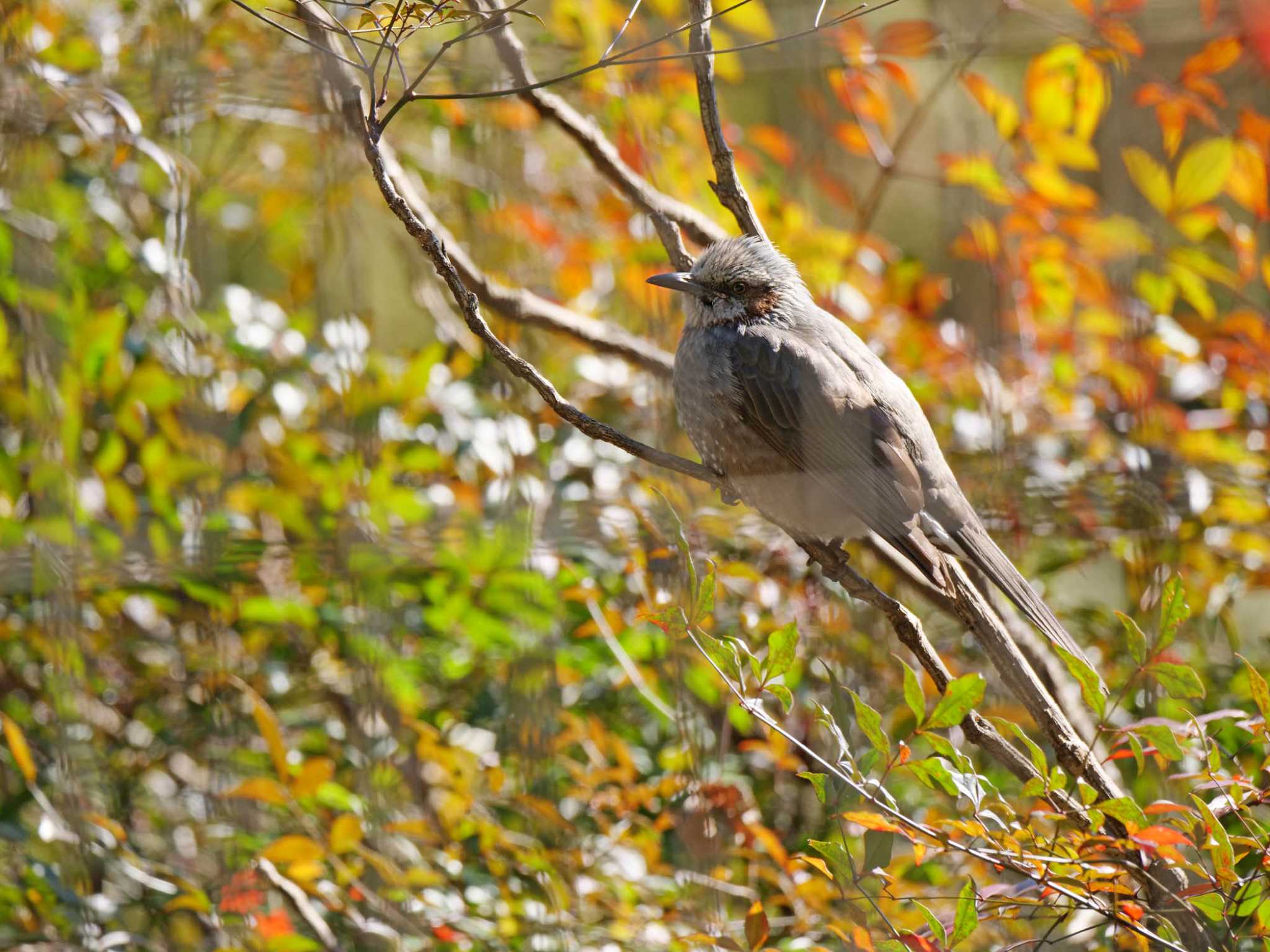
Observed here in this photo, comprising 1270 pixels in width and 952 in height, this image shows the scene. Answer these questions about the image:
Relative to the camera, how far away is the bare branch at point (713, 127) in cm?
204

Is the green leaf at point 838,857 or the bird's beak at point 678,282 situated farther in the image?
the bird's beak at point 678,282

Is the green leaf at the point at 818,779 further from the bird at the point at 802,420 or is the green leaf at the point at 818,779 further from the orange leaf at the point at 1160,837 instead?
the bird at the point at 802,420

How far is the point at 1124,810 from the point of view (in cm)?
147

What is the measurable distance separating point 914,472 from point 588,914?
1.15 m

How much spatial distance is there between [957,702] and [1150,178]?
171cm

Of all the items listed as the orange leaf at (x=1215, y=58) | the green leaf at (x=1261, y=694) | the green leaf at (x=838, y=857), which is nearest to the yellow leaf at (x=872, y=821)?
the green leaf at (x=838, y=857)

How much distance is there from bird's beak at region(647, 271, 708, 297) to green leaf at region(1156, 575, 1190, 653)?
1175 mm

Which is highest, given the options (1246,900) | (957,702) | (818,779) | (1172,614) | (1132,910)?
(1172,614)

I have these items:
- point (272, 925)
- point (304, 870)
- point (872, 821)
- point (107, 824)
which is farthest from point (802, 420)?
point (107, 824)

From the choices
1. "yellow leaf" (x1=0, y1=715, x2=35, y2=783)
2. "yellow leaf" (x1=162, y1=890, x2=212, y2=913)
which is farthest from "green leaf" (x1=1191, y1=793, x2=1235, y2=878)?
"yellow leaf" (x1=0, y1=715, x2=35, y2=783)

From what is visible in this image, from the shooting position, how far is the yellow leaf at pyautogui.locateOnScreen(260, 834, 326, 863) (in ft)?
7.17

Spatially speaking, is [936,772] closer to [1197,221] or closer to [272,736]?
[272,736]

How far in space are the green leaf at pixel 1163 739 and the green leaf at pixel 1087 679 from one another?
57 mm

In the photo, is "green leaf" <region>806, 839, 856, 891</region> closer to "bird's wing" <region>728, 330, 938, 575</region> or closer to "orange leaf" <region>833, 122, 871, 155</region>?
"bird's wing" <region>728, 330, 938, 575</region>
